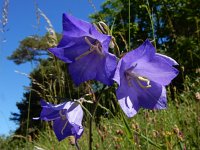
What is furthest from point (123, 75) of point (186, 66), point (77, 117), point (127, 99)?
point (186, 66)

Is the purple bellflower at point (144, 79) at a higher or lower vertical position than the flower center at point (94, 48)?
lower

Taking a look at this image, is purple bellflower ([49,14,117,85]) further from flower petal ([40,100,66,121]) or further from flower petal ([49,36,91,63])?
flower petal ([40,100,66,121])

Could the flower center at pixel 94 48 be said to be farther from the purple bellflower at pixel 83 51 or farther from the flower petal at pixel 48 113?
the flower petal at pixel 48 113

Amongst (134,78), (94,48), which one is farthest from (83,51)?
(134,78)

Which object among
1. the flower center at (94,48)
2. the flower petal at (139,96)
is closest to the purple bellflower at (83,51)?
the flower center at (94,48)

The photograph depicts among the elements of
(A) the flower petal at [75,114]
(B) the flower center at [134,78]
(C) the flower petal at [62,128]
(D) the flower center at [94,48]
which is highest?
(D) the flower center at [94,48]

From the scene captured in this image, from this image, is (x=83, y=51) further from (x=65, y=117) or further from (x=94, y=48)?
(x=65, y=117)
